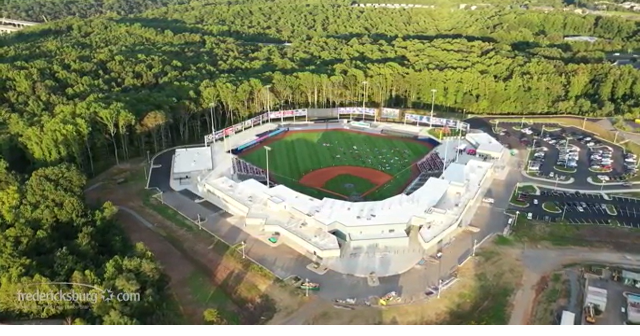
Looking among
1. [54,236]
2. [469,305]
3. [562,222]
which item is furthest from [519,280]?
[54,236]

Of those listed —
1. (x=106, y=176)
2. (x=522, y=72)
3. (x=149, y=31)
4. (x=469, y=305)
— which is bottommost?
(x=469, y=305)

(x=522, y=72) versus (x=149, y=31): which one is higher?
(x=149, y=31)

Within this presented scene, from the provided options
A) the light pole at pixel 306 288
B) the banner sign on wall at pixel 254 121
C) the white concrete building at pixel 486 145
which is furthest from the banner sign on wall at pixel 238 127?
the light pole at pixel 306 288

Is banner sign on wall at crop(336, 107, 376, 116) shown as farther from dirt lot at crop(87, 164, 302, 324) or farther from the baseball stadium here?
dirt lot at crop(87, 164, 302, 324)

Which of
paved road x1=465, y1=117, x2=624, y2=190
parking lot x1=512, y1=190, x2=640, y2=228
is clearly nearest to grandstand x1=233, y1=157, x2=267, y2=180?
parking lot x1=512, y1=190, x2=640, y2=228

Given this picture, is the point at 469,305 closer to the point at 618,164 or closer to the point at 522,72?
the point at 618,164

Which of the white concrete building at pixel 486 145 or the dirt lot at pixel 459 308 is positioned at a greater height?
the white concrete building at pixel 486 145

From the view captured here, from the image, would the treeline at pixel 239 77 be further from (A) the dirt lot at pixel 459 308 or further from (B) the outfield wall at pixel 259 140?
(A) the dirt lot at pixel 459 308
